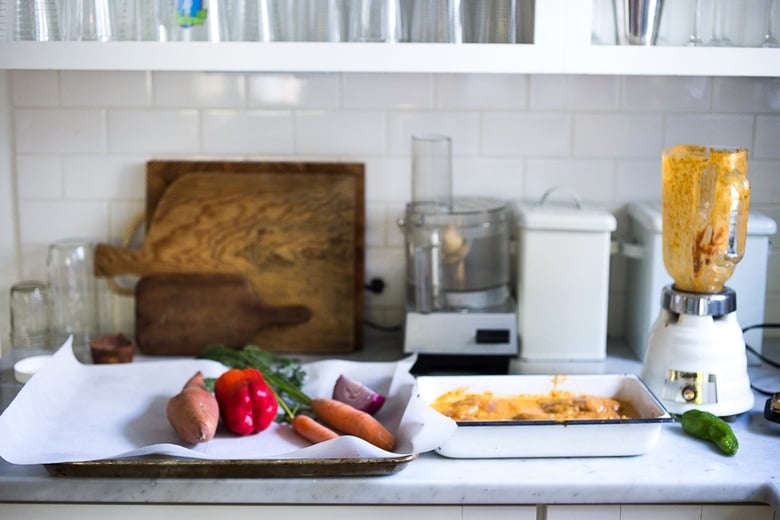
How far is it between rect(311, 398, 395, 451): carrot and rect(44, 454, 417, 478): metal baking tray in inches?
3.6

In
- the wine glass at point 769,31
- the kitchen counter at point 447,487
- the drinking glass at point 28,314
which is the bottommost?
the kitchen counter at point 447,487

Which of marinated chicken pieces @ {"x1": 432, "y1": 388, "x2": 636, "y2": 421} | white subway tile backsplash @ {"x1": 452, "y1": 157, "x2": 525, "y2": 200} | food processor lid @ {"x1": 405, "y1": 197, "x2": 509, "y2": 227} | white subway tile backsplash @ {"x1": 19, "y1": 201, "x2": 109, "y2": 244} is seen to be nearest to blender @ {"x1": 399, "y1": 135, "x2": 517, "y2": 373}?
food processor lid @ {"x1": 405, "y1": 197, "x2": 509, "y2": 227}

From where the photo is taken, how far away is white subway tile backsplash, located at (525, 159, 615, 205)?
6.83ft

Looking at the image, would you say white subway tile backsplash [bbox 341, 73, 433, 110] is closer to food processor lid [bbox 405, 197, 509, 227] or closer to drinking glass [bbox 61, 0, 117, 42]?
food processor lid [bbox 405, 197, 509, 227]

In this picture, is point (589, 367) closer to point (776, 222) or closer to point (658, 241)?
point (658, 241)

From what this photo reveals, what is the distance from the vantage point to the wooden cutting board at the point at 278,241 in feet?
6.66

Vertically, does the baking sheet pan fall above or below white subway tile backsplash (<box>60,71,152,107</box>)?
below

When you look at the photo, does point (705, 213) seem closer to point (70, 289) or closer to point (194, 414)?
point (194, 414)

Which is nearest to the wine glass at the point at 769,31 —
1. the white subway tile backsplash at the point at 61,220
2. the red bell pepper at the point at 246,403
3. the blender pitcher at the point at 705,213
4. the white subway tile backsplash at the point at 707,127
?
the blender pitcher at the point at 705,213

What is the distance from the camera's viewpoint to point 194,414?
5.09ft

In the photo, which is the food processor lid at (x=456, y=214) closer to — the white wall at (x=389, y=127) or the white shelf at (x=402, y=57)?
the white wall at (x=389, y=127)

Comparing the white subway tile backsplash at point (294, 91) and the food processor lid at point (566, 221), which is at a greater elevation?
the white subway tile backsplash at point (294, 91)

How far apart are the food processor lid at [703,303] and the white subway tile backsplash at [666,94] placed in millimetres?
524

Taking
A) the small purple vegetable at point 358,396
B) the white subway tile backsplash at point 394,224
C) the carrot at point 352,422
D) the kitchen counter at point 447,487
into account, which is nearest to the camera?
the kitchen counter at point 447,487
